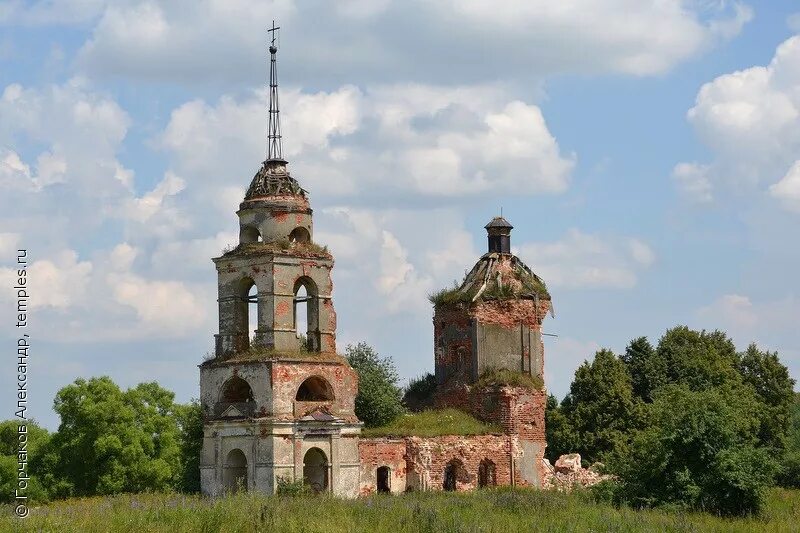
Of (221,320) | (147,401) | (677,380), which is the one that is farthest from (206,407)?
(677,380)

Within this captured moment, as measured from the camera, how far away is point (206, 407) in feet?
124

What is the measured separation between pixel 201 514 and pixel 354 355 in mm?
15861

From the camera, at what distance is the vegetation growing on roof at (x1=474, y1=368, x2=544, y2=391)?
4219cm

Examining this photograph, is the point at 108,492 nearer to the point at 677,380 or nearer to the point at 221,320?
the point at 221,320

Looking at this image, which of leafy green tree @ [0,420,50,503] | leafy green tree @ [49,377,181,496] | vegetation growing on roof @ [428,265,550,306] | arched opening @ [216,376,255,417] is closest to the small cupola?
vegetation growing on roof @ [428,265,550,306]

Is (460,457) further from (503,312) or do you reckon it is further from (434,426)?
(503,312)

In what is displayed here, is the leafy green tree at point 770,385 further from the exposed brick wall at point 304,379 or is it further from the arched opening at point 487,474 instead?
the exposed brick wall at point 304,379

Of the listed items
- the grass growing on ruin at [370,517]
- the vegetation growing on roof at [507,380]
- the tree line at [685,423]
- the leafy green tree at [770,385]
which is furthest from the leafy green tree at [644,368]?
the grass growing on ruin at [370,517]

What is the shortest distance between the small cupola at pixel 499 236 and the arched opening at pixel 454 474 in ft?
26.5

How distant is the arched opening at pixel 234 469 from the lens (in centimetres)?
3694

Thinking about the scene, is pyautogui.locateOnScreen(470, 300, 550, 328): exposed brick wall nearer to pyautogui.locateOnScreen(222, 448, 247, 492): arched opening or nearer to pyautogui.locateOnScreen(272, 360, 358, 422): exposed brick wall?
pyautogui.locateOnScreen(272, 360, 358, 422): exposed brick wall

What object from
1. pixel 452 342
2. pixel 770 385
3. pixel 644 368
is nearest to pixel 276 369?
pixel 452 342

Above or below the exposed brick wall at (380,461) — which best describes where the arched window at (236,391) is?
above

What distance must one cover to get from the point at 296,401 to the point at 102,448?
14.3m
